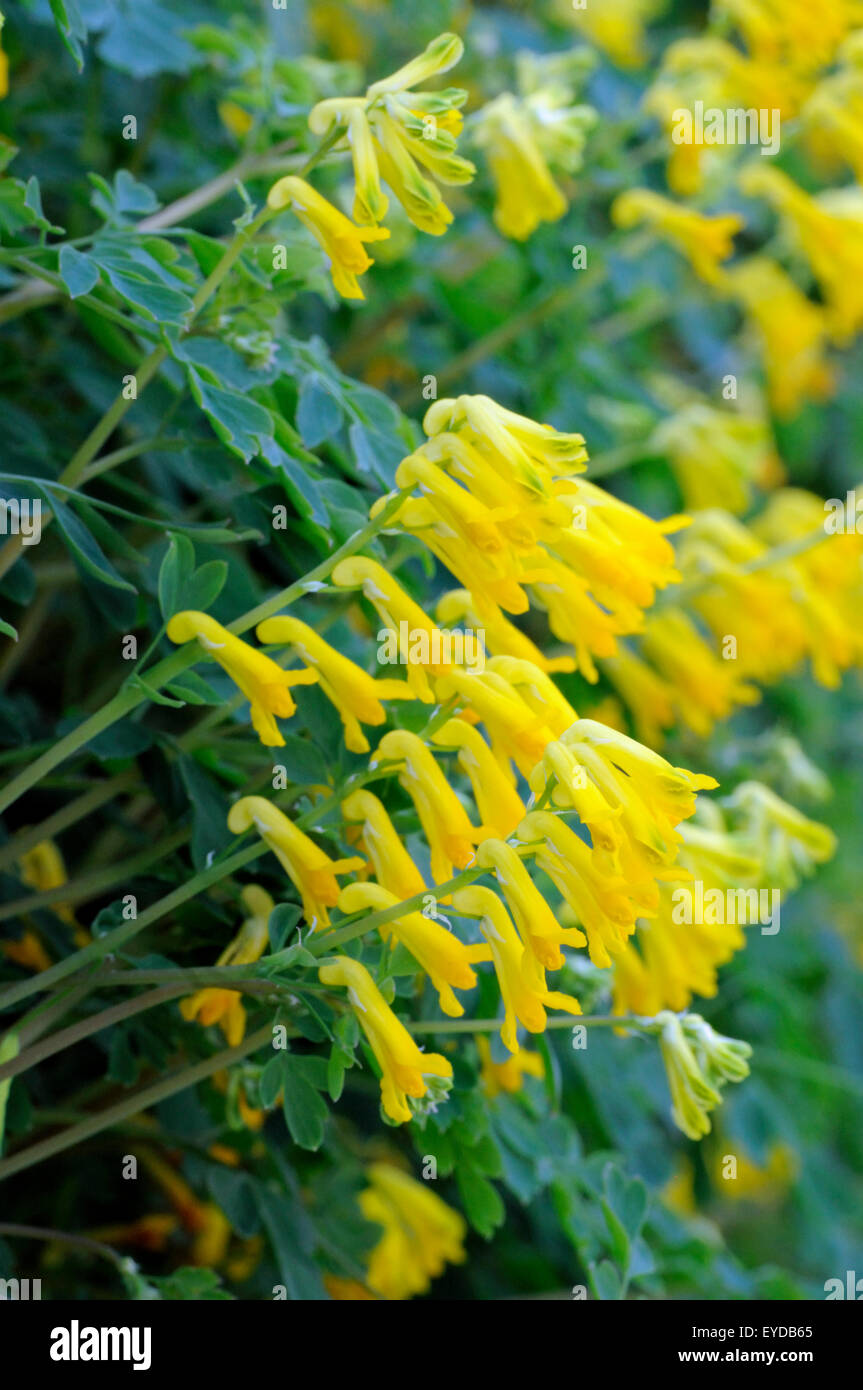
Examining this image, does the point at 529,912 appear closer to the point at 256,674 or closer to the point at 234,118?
the point at 256,674

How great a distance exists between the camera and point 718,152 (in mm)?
1753

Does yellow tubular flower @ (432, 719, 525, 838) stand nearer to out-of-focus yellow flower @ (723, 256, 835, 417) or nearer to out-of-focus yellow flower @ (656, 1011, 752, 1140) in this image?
out-of-focus yellow flower @ (656, 1011, 752, 1140)

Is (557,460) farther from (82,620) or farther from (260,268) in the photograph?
(82,620)

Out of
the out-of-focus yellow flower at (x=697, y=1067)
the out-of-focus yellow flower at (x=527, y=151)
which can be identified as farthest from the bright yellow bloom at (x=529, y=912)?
the out-of-focus yellow flower at (x=527, y=151)

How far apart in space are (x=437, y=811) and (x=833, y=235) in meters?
1.24

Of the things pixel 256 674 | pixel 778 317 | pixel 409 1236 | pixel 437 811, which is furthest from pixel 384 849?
pixel 778 317

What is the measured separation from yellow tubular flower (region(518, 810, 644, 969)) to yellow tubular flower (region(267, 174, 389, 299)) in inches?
15.8

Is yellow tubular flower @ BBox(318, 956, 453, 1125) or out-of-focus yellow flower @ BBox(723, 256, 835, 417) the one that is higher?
out-of-focus yellow flower @ BBox(723, 256, 835, 417)

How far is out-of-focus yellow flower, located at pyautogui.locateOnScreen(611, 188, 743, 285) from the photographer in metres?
1.54

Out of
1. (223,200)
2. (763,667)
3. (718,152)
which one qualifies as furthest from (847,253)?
(223,200)

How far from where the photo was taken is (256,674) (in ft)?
2.81

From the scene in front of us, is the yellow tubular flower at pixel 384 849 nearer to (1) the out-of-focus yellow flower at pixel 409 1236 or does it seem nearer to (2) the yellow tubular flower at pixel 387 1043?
(2) the yellow tubular flower at pixel 387 1043

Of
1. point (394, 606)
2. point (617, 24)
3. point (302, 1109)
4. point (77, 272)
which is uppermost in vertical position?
point (617, 24)

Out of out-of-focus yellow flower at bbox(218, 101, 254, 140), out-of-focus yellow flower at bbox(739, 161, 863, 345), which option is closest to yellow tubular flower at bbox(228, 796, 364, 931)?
out-of-focus yellow flower at bbox(218, 101, 254, 140)
